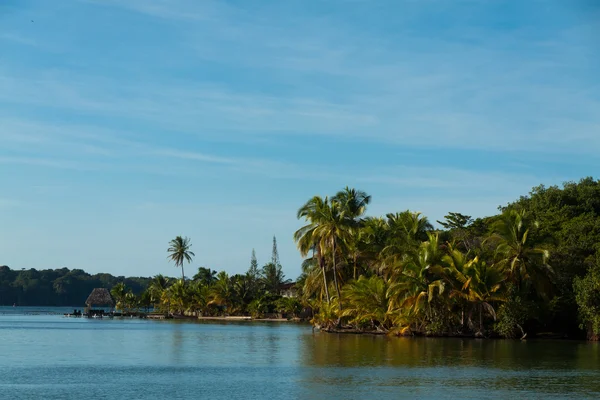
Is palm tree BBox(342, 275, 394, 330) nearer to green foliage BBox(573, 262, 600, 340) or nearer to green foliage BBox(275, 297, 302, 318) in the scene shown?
green foliage BBox(573, 262, 600, 340)

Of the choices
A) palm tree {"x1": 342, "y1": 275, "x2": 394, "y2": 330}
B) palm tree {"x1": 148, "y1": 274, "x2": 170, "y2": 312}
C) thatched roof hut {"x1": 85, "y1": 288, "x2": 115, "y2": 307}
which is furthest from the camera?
thatched roof hut {"x1": 85, "y1": 288, "x2": 115, "y2": 307}

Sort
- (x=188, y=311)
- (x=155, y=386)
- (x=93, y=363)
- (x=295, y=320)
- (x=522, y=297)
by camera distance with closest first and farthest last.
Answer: (x=155, y=386) < (x=93, y=363) < (x=522, y=297) < (x=295, y=320) < (x=188, y=311)

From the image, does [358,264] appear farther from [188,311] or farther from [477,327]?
[188,311]

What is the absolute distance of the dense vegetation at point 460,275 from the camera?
163ft

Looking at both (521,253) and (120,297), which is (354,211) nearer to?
(521,253)

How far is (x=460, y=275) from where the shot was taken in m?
50.2

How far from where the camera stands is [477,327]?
5291 centimetres

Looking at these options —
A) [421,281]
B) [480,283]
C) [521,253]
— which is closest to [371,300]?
[421,281]

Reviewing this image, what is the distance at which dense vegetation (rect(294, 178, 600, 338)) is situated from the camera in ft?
163

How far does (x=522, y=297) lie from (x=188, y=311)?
77.2 meters

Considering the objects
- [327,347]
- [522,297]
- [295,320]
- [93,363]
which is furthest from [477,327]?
[295,320]

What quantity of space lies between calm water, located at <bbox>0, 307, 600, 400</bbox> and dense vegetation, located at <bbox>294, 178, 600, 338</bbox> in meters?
3.24

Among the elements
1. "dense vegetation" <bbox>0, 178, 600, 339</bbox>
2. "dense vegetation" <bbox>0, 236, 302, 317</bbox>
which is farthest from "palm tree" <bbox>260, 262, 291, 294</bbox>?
"dense vegetation" <bbox>0, 178, 600, 339</bbox>

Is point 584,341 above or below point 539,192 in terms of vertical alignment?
below
